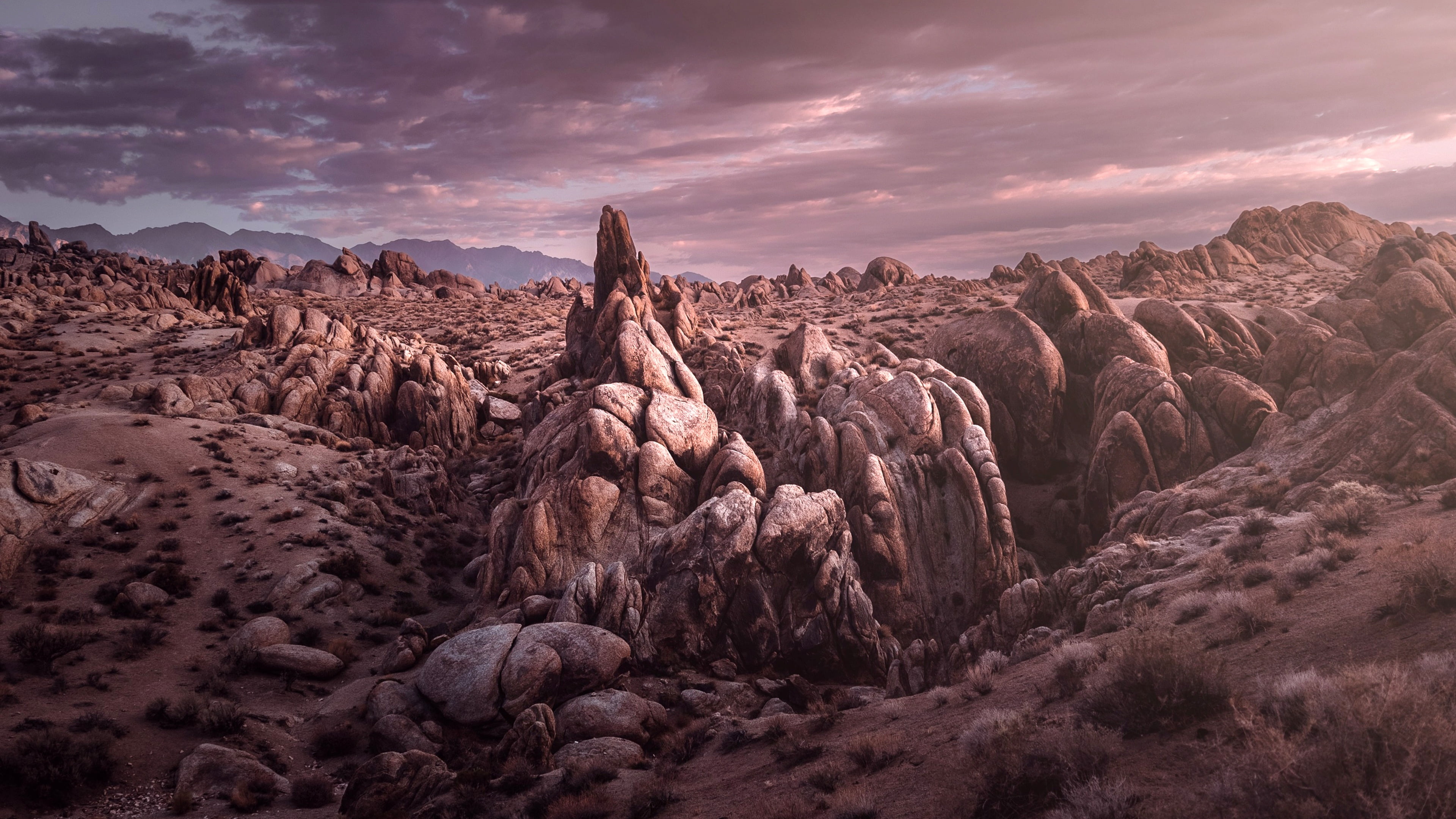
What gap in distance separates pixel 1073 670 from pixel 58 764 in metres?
29.2

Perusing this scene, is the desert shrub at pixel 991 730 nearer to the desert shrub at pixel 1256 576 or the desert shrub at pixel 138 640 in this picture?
the desert shrub at pixel 1256 576

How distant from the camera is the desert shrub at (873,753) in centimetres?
1503

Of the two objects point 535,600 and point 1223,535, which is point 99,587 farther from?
point 1223,535

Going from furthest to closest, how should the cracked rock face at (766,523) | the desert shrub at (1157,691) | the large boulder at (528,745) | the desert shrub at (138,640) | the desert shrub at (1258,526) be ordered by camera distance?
the cracked rock face at (766,523) → the desert shrub at (138,640) → the desert shrub at (1258,526) → the large boulder at (528,745) → the desert shrub at (1157,691)

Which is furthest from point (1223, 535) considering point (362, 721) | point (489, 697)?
point (362, 721)

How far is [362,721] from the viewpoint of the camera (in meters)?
24.7

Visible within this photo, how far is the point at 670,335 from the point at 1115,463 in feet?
138

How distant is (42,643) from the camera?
25406mm

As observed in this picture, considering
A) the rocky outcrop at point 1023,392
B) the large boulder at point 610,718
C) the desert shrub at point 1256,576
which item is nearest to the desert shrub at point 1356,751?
the desert shrub at point 1256,576

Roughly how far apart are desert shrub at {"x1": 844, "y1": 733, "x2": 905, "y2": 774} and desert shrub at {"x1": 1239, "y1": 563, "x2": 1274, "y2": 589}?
37.2ft

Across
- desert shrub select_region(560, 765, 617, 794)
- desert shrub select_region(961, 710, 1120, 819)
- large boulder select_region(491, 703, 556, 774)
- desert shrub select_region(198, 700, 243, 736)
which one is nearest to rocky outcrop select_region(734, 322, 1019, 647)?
desert shrub select_region(560, 765, 617, 794)

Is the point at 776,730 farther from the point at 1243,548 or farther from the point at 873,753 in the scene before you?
the point at 1243,548

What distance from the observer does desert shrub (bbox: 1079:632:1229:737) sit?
1181 cm

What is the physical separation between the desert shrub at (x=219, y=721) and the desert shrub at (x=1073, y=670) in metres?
27.4
